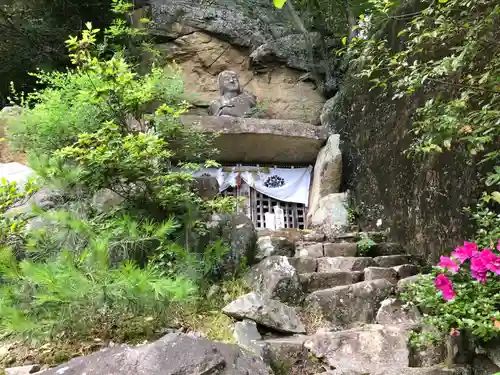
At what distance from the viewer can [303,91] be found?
877 cm

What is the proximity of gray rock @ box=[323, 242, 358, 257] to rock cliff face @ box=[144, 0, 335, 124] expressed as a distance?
150 inches

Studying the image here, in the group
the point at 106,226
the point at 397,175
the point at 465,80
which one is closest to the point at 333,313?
the point at 106,226

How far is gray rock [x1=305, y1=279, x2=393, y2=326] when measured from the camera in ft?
12.1

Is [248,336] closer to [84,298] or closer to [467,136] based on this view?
[84,298]

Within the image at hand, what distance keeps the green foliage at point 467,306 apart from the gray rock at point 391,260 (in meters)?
2.17

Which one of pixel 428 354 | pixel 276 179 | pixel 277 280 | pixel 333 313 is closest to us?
pixel 428 354

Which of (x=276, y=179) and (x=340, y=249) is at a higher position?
(x=276, y=179)

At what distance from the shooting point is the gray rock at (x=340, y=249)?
16.9 ft

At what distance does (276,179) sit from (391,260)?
11.2 ft

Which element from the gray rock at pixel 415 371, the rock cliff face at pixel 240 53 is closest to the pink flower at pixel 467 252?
the gray rock at pixel 415 371

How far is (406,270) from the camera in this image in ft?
14.2

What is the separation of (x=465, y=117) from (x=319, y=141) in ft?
14.8

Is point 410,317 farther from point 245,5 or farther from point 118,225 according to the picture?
point 245,5

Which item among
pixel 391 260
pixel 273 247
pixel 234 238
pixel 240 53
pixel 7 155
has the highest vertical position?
pixel 240 53
